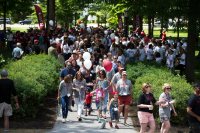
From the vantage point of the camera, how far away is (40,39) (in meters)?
27.8

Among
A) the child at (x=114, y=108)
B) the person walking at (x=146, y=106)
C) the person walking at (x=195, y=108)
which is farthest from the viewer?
the child at (x=114, y=108)

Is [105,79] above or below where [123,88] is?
above

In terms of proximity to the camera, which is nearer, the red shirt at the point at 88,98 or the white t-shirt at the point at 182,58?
A: the red shirt at the point at 88,98

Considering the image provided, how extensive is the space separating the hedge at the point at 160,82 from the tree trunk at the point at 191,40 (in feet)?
6.80

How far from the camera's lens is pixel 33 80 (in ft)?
50.0

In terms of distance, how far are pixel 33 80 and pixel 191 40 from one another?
828 centimetres

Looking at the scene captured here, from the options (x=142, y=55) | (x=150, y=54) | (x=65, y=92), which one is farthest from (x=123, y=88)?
(x=150, y=54)

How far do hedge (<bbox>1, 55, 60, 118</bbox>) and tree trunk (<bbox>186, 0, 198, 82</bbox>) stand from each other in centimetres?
577

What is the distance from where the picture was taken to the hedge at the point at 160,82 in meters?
13.9

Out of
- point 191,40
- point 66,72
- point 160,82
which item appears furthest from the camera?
point 191,40

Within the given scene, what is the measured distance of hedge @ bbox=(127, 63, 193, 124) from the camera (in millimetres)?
13883

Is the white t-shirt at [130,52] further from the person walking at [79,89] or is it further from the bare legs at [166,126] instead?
the bare legs at [166,126]

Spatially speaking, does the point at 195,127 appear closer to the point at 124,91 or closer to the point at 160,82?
the point at 124,91

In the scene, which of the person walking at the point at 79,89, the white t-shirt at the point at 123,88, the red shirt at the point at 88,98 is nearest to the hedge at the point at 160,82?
the white t-shirt at the point at 123,88
